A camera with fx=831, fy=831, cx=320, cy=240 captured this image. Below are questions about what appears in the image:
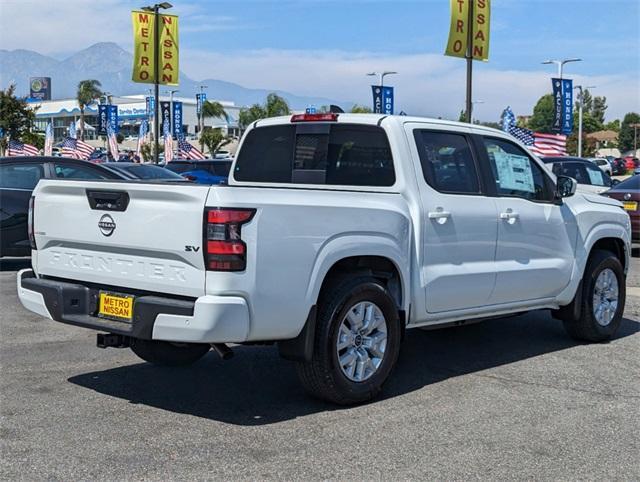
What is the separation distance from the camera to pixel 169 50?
26.2 meters

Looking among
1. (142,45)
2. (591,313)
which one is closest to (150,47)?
(142,45)

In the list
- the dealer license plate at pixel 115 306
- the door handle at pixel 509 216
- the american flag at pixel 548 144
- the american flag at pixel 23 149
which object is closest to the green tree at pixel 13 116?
the american flag at pixel 23 149

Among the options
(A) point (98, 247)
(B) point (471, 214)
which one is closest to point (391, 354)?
(B) point (471, 214)

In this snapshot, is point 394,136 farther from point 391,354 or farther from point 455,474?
point 455,474

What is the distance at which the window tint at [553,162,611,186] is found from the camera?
18.0 metres

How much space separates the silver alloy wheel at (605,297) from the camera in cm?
765

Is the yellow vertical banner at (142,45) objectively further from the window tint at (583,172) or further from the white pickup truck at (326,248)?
the white pickup truck at (326,248)

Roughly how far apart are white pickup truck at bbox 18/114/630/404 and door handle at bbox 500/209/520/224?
0.02 m

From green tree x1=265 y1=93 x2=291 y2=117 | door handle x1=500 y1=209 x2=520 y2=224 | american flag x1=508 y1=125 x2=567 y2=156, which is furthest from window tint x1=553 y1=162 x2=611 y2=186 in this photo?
green tree x1=265 y1=93 x2=291 y2=117

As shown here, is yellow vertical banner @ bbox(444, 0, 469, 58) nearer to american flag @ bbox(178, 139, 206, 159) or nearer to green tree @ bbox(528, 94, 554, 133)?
american flag @ bbox(178, 139, 206, 159)

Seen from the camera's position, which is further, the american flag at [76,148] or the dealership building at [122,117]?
the dealership building at [122,117]

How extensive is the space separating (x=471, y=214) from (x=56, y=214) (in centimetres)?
300

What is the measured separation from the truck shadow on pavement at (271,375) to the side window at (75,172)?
19.0 feet

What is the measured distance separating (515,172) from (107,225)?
3459 millimetres
